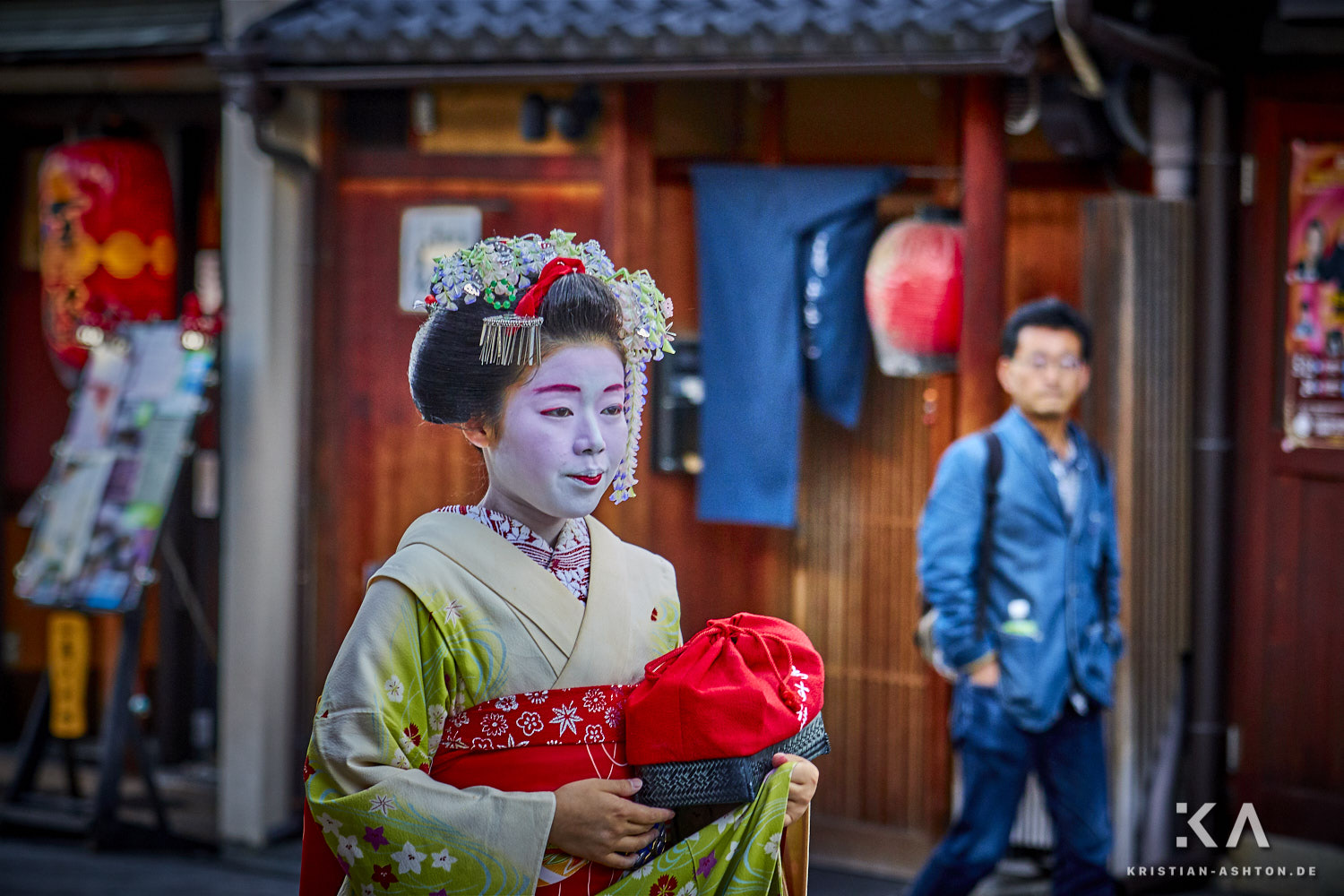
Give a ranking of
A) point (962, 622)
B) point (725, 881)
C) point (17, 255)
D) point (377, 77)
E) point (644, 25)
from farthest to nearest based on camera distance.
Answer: point (17, 255), point (377, 77), point (644, 25), point (962, 622), point (725, 881)

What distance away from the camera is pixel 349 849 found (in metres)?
2.95

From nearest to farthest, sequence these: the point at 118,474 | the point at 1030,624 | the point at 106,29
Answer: the point at 1030,624 → the point at 118,474 → the point at 106,29

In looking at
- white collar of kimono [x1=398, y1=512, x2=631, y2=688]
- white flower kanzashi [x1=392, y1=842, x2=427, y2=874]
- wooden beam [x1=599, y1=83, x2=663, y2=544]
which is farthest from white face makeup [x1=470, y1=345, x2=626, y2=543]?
wooden beam [x1=599, y1=83, x2=663, y2=544]

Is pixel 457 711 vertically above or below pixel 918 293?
below

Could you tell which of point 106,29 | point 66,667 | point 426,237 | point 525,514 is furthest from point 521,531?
point 106,29

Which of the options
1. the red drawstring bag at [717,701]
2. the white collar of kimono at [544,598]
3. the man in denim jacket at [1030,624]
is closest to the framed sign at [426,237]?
the man in denim jacket at [1030,624]

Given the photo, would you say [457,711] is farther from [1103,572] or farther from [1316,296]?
[1316,296]

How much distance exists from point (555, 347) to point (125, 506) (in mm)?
5352

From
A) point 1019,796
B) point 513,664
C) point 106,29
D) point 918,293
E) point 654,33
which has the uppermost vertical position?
point 106,29

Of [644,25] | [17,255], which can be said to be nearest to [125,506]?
[17,255]

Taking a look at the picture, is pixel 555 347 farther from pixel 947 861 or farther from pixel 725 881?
pixel 947 861

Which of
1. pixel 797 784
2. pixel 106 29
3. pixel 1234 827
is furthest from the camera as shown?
pixel 106 29

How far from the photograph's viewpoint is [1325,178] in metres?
6.88

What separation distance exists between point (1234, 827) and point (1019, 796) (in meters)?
1.82
